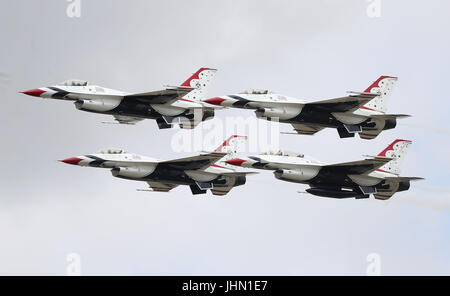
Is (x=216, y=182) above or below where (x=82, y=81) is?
below

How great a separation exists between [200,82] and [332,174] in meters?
11.6

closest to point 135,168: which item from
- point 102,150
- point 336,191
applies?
point 102,150

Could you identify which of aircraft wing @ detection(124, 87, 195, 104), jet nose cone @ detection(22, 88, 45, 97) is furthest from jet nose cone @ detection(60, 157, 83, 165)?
aircraft wing @ detection(124, 87, 195, 104)

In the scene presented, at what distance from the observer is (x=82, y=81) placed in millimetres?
109625

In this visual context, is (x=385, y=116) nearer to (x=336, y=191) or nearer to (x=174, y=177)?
(x=336, y=191)

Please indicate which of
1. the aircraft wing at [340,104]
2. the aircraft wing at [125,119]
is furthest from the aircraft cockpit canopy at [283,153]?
the aircraft wing at [125,119]

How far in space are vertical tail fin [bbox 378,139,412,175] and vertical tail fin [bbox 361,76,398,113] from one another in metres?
2.51

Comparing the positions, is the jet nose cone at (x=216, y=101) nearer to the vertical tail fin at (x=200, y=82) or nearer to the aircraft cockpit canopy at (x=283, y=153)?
the vertical tail fin at (x=200, y=82)

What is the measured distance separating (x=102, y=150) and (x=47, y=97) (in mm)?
4971

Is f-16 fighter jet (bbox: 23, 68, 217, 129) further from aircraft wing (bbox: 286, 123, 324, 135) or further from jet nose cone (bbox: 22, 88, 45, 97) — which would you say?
aircraft wing (bbox: 286, 123, 324, 135)

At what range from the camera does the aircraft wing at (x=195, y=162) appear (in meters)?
109

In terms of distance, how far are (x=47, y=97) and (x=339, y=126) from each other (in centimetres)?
1945

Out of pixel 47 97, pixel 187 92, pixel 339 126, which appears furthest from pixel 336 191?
pixel 47 97

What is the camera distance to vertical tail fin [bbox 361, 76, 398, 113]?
4493 inches
